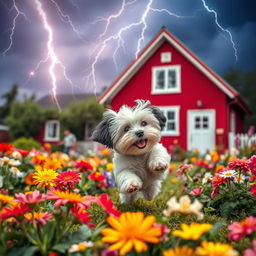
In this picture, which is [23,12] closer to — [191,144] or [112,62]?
[112,62]

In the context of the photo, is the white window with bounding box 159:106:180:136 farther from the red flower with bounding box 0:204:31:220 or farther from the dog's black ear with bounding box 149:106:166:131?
the red flower with bounding box 0:204:31:220

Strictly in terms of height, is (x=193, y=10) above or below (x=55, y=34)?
above

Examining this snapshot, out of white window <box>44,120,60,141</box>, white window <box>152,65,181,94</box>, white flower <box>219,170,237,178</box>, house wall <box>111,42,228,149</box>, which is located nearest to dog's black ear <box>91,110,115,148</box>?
white flower <box>219,170,237,178</box>

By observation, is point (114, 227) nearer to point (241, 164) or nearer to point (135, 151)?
point (135, 151)

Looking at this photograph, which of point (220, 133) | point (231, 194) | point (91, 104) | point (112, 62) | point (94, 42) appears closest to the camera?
point (231, 194)

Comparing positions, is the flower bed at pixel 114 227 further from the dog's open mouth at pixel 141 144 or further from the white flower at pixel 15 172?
the white flower at pixel 15 172

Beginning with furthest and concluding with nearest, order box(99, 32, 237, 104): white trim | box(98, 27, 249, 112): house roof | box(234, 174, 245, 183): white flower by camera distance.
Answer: box(99, 32, 237, 104): white trim < box(98, 27, 249, 112): house roof < box(234, 174, 245, 183): white flower

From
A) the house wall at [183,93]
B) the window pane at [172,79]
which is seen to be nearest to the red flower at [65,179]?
the house wall at [183,93]

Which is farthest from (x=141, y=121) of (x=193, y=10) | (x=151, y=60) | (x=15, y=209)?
(x=151, y=60)
